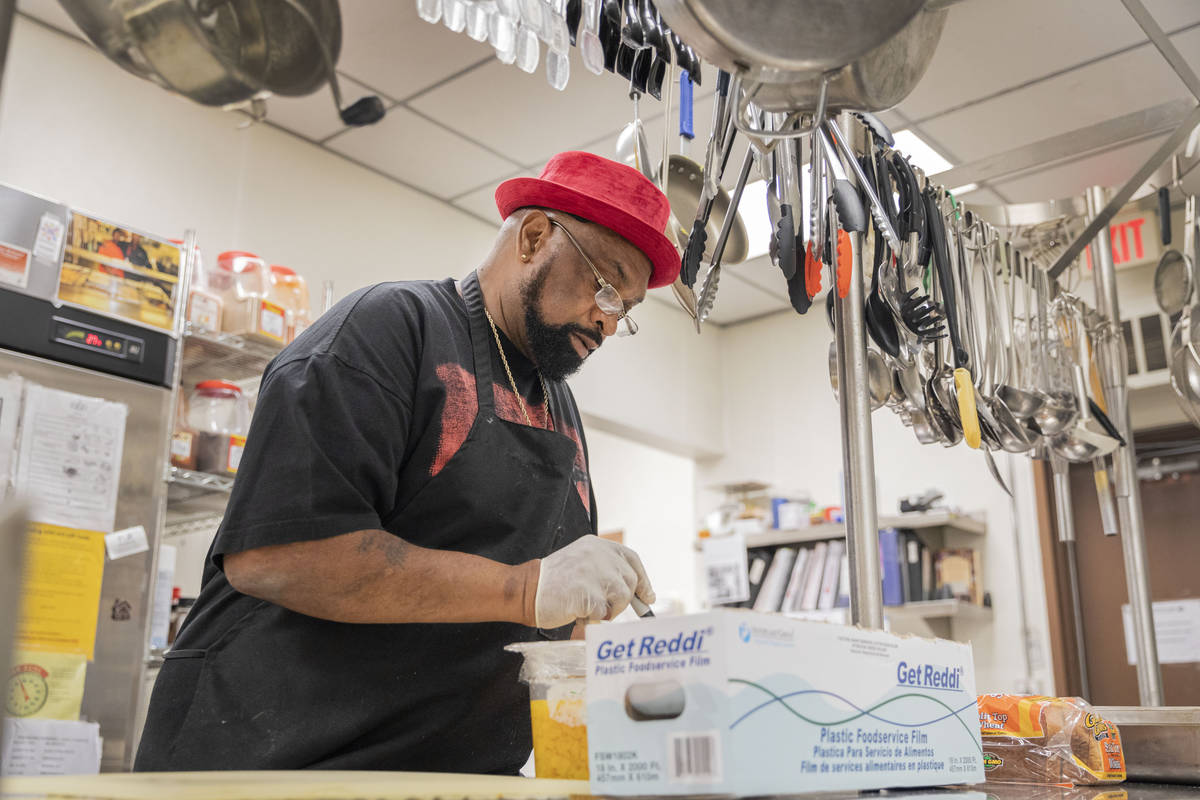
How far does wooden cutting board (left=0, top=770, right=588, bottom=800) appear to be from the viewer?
1.84 feet

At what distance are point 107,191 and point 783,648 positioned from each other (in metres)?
3.06

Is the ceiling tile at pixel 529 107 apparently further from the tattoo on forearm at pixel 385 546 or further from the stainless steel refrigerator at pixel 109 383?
the tattoo on forearm at pixel 385 546

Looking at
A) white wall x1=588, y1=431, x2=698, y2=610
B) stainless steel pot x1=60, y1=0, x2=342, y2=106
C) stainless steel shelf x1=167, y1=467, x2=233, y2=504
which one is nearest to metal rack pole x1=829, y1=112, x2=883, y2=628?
Answer: stainless steel pot x1=60, y1=0, x2=342, y2=106

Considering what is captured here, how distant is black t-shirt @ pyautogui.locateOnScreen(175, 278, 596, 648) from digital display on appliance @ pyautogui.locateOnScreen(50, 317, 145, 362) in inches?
56.1

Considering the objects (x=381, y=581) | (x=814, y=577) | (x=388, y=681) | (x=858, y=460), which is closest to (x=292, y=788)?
(x=381, y=581)

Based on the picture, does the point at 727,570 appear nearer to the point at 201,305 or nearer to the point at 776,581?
the point at 776,581

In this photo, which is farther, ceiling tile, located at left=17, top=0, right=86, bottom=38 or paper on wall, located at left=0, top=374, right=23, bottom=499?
ceiling tile, located at left=17, top=0, right=86, bottom=38

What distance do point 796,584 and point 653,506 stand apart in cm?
141

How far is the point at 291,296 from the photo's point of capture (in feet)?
10.4

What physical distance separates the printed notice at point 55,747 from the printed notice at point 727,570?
274 centimetres

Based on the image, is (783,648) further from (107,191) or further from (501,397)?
(107,191)

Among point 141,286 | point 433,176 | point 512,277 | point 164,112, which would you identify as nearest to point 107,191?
point 164,112

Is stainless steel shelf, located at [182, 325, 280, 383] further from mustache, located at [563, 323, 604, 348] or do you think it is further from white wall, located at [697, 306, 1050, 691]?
white wall, located at [697, 306, 1050, 691]

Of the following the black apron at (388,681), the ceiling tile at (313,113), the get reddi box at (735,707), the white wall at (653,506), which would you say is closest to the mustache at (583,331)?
the black apron at (388,681)
